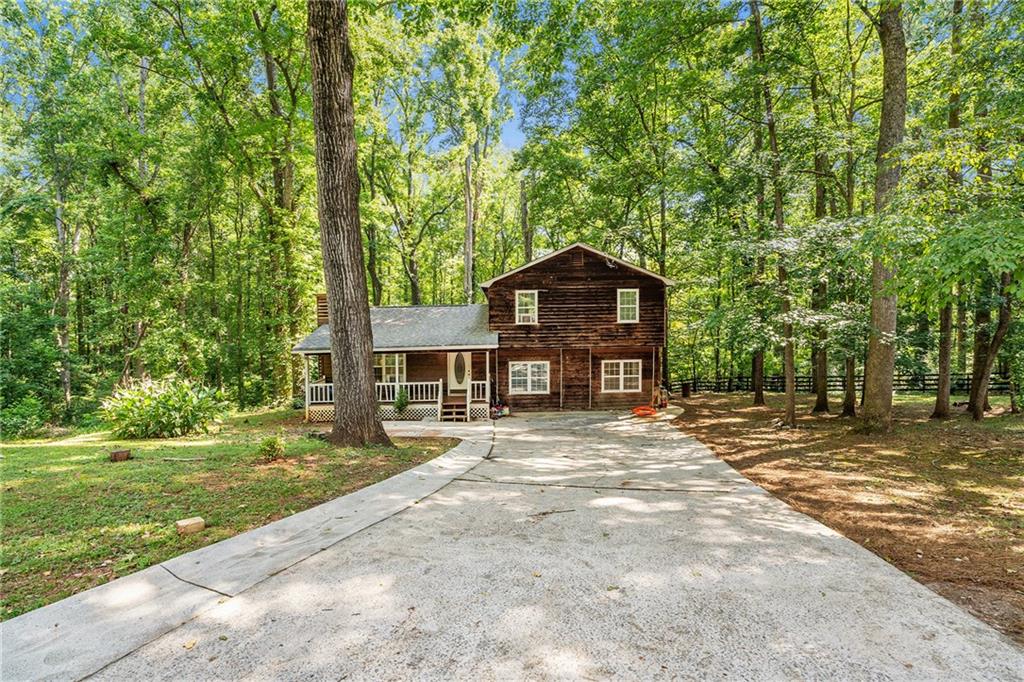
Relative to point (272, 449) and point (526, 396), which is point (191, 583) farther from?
point (526, 396)

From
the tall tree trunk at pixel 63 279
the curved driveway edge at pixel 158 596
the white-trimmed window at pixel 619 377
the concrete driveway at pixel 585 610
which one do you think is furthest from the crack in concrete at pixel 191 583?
the tall tree trunk at pixel 63 279

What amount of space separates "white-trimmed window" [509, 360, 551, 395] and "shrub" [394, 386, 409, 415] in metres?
4.13

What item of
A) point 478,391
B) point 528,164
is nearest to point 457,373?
point 478,391

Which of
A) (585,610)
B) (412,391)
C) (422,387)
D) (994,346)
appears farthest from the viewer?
(422,387)

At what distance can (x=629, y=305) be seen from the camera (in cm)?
1647

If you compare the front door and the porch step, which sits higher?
the front door

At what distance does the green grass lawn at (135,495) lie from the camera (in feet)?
11.9

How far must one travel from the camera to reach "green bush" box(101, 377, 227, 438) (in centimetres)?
932

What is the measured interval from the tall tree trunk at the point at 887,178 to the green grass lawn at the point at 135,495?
10.0m

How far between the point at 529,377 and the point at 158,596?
44.9ft

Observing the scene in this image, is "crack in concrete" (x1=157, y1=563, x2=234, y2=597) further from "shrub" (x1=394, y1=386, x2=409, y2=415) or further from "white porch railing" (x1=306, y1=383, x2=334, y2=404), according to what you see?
"white porch railing" (x1=306, y1=383, x2=334, y2=404)

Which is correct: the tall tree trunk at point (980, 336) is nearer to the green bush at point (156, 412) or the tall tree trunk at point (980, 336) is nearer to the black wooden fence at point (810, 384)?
the black wooden fence at point (810, 384)

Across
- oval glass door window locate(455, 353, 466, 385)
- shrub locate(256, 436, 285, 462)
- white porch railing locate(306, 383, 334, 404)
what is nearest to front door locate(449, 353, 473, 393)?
oval glass door window locate(455, 353, 466, 385)

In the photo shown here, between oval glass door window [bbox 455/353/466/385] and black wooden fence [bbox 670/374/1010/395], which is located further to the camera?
black wooden fence [bbox 670/374/1010/395]
